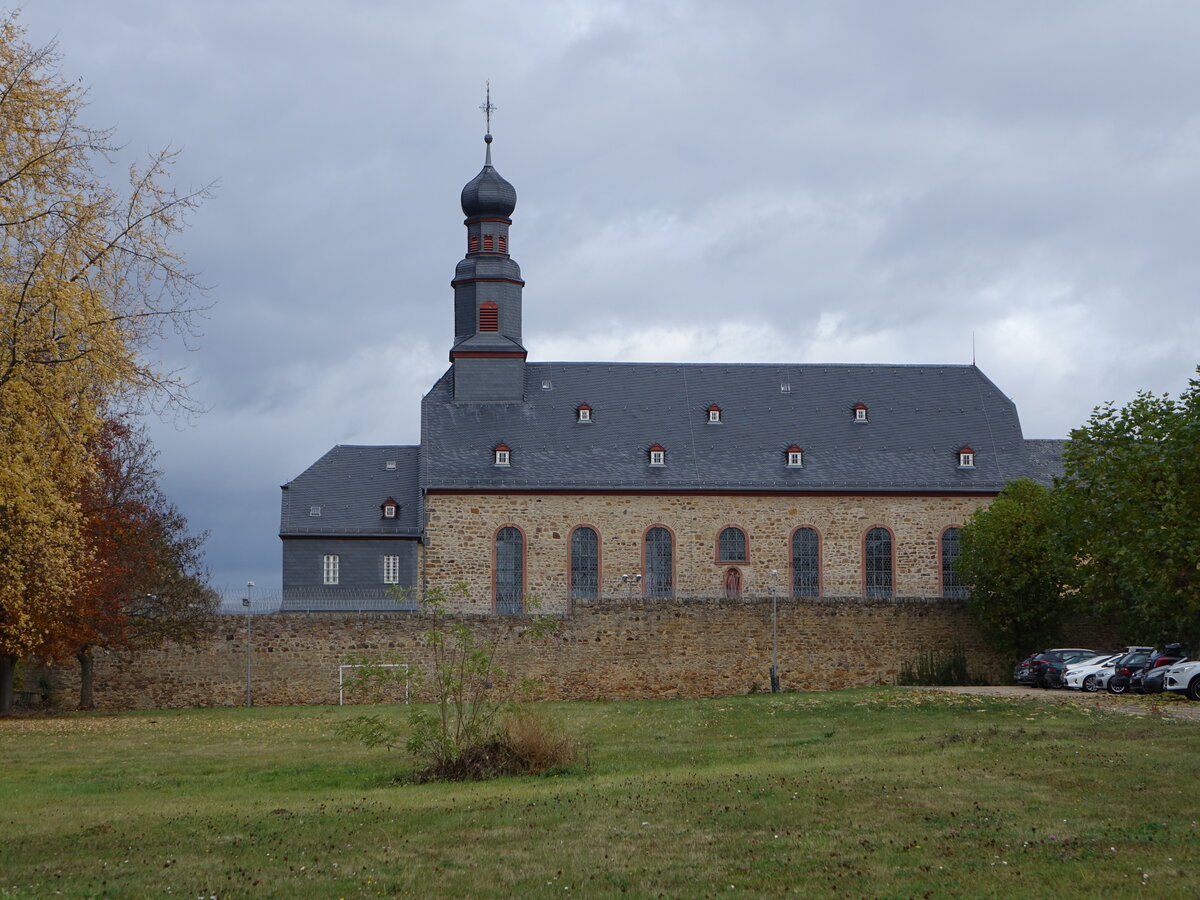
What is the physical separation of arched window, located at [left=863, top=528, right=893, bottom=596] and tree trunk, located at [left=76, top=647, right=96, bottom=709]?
2556cm

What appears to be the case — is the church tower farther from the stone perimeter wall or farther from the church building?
the stone perimeter wall

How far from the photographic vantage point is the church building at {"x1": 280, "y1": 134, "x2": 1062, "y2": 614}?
46906mm

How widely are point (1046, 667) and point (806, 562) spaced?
1520 centimetres

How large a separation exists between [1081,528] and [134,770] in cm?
1956

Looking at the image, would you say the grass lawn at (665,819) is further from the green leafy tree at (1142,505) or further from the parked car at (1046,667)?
the parked car at (1046,667)

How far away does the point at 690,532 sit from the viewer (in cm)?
4766

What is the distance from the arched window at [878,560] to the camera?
158 ft

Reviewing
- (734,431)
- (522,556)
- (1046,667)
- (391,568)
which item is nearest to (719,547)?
(734,431)

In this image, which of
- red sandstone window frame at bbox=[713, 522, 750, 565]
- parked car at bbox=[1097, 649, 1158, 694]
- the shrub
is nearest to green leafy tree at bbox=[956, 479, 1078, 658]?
parked car at bbox=[1097, 649, 1158, 694]

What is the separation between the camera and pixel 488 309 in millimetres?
51656

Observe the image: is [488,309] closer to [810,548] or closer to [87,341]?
[810,548]

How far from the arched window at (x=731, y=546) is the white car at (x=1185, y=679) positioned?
21792mm

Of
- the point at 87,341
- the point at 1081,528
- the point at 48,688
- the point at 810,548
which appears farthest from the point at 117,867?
the point at 810,548

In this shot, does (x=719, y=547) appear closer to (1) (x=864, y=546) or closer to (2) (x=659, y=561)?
(2) (x=659, y=561)
